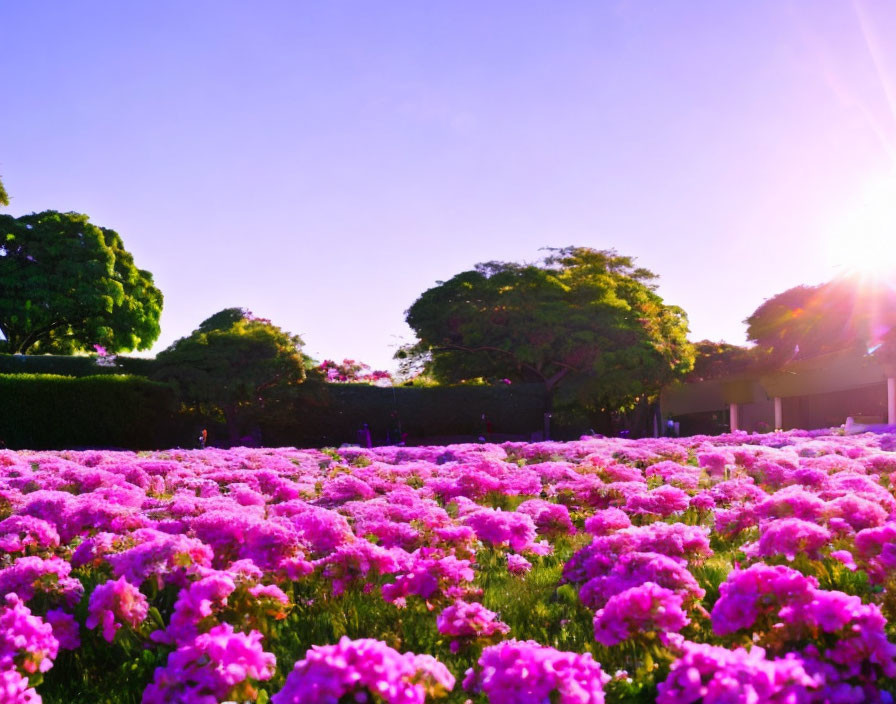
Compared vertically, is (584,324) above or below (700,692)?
above

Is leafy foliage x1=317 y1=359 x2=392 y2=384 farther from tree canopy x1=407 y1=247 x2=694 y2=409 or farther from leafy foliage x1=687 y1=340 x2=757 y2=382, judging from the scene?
leafy foliage x1=687 y1=340 x2=757 y2=382

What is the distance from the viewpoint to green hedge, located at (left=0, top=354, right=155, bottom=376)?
29141mm

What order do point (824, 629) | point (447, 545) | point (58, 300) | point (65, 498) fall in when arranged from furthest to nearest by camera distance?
1. point (58, 300)
2. point (65, 498)
3. point (447, 545)
4. point (824, 629)

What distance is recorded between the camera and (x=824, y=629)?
9.82ft

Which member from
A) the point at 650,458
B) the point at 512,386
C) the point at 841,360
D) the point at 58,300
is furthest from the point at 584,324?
the point at 58,300

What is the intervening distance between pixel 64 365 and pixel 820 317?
3511 cm

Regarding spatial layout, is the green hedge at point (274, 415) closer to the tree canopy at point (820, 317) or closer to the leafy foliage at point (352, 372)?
the leafy foliage at point (352, 372)

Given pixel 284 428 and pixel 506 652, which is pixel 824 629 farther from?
pixel 284 428

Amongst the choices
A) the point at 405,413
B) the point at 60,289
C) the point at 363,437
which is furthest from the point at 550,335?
the point at 60,289

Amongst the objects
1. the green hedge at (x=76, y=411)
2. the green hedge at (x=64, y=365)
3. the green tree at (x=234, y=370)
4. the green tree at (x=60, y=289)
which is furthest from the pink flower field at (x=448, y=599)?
the green tree at (x=60, y=289)

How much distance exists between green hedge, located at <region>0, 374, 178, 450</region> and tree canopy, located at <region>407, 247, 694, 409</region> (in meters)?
14.7

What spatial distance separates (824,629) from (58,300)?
143 feet

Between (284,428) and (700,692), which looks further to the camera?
(284,428)

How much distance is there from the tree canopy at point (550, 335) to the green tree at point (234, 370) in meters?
9.64
